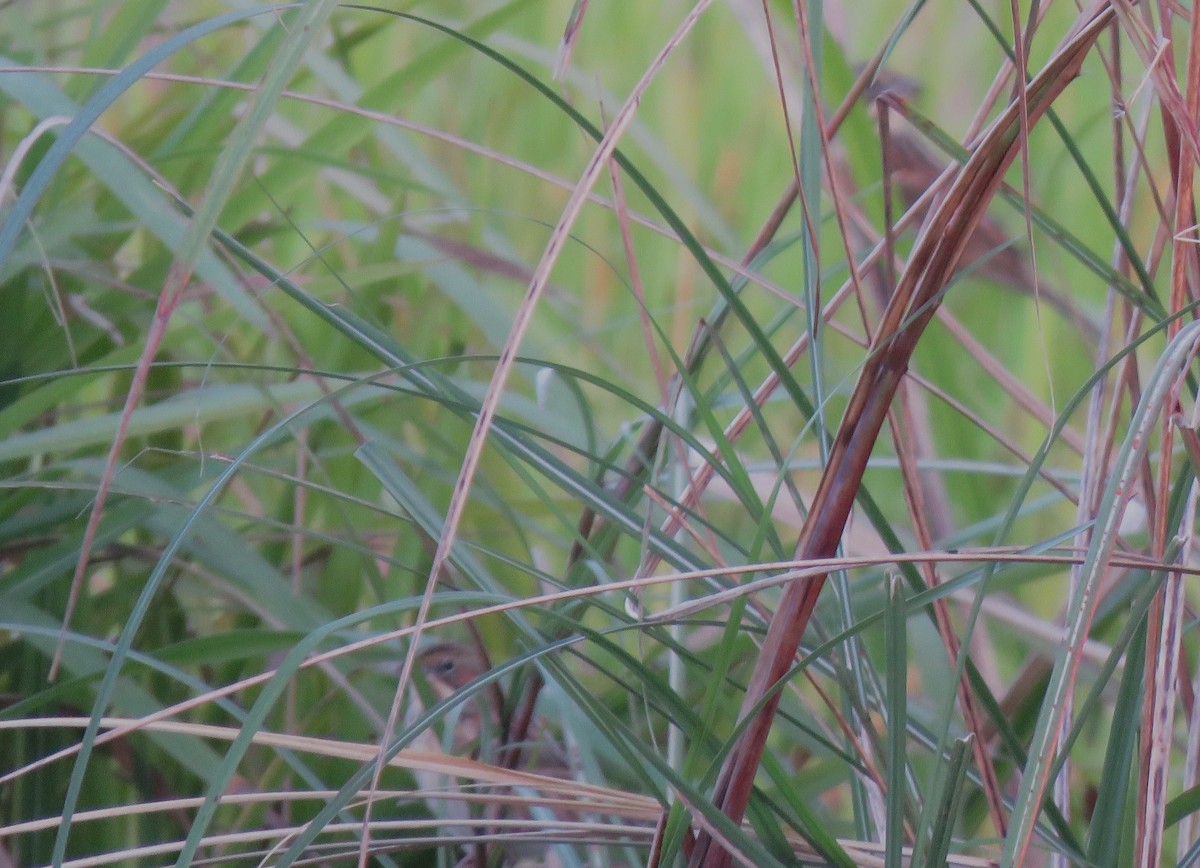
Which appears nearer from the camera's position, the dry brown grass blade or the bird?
the dry brown grass blade

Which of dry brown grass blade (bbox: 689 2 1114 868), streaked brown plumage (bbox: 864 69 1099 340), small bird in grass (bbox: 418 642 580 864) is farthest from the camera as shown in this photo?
streaked brown plumage (bbox: 864 69 1099 340)

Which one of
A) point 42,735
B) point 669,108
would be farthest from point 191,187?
point 669,108

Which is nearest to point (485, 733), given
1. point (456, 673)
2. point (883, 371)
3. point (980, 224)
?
point (456, 673)

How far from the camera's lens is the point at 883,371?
37 cm

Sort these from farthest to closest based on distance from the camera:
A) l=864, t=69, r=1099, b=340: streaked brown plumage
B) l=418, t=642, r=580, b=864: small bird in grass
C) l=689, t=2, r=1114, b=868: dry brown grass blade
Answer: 1. l=864, t=69, r=1099, b=340: streaked brown plumage
2. l=418, t=642, r=580, b=864: small bird in grass
3. l=689, t=2, r=1114, b=868: dry brown grass blade

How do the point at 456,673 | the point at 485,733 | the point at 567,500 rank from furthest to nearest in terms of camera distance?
1. the point at 567,500
2. the point at 456,673
3. the point at 485,733

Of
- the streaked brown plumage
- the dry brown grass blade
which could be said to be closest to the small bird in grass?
the dry brown grass blade

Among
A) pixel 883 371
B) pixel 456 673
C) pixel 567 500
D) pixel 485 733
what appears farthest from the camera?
pixel 567 500

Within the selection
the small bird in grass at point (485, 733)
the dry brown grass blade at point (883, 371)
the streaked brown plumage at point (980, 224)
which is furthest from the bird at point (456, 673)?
the streaked brown plumage at point (980, 224)

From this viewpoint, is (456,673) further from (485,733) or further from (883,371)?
(883,371)

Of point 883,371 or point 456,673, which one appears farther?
point 456,673

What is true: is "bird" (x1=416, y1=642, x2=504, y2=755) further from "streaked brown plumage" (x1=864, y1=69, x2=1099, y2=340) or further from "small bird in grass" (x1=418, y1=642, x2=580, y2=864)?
"streaked brown plumage" (x1=864, y1=69, x2=1099, y2=340)

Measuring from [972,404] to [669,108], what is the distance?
0.70m

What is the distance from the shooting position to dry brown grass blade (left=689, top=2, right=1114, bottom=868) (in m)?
0.35
